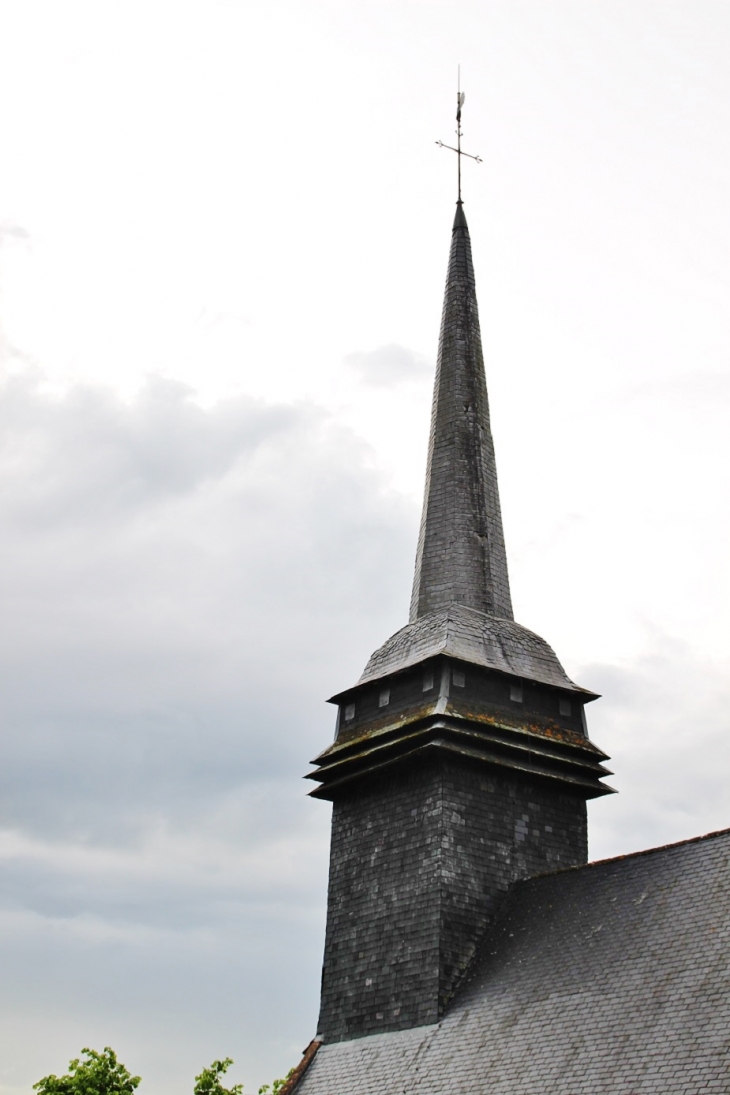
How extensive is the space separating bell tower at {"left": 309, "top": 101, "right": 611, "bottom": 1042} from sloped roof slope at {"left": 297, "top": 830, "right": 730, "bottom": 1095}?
0.80 meters

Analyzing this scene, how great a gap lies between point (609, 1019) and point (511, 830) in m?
7.30

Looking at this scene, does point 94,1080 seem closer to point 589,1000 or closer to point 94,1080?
point 94,1080

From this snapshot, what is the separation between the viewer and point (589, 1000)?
24.5 m

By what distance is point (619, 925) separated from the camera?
26.0 meters

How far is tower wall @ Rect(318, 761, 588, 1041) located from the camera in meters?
28.9

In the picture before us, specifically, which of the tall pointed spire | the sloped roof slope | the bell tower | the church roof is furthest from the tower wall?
the tall pointed spire

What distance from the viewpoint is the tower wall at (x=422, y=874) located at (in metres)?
28.9

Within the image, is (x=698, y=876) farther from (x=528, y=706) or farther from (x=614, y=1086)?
(x=528, y=706)

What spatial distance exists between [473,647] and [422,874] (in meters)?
5.24

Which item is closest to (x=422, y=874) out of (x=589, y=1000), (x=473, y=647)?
(x=473, y=647)

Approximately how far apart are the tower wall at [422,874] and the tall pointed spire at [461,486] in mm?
4907

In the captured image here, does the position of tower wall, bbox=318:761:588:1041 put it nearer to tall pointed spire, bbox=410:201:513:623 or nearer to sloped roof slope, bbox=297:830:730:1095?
sloped roof slope, bbox=297:830:730:1095

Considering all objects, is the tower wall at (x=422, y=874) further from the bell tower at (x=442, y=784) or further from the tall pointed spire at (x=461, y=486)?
the tall pointed spire at (x=461, y=486)

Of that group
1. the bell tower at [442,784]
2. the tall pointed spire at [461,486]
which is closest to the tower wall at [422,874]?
Answer: the bell tower at [442,784]
